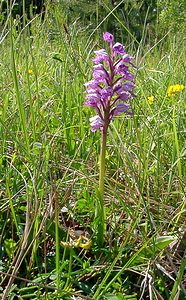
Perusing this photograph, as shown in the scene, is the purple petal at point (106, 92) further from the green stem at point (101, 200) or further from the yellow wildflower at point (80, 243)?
the yellow wildflower at point (80, 243)

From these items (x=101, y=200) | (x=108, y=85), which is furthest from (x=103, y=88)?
(x=101, y=200)

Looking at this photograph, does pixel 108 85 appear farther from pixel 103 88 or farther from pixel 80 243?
pixel 80 243

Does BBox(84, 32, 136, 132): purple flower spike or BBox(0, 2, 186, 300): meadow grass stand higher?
BBox(84, 32, 136, 132): purple flower spike

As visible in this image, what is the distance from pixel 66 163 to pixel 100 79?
0.34 m

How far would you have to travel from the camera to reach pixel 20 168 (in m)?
1.16

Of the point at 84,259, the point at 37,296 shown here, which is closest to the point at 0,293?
the point at 37,296

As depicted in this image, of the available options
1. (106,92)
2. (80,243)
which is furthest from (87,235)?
(106,92)

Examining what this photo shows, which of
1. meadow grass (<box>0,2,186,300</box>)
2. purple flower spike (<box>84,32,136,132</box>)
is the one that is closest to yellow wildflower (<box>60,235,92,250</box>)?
meadow grass (<box>0,2,186,300</box>)

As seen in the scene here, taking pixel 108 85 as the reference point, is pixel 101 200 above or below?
below

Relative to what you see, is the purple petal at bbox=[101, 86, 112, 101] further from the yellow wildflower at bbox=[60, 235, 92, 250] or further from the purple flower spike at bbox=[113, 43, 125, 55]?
the yellow wildflower at bbox=[60, 235, 92, 250]

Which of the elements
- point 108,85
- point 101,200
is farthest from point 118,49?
point 101,200

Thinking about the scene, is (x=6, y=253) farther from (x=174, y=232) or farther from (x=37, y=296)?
(x=174, y=232)

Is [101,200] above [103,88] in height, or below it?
below

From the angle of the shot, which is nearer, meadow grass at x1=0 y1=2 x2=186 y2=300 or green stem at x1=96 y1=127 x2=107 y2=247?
meadow grass at x1=0 y1=2 x2=186 y2=300
